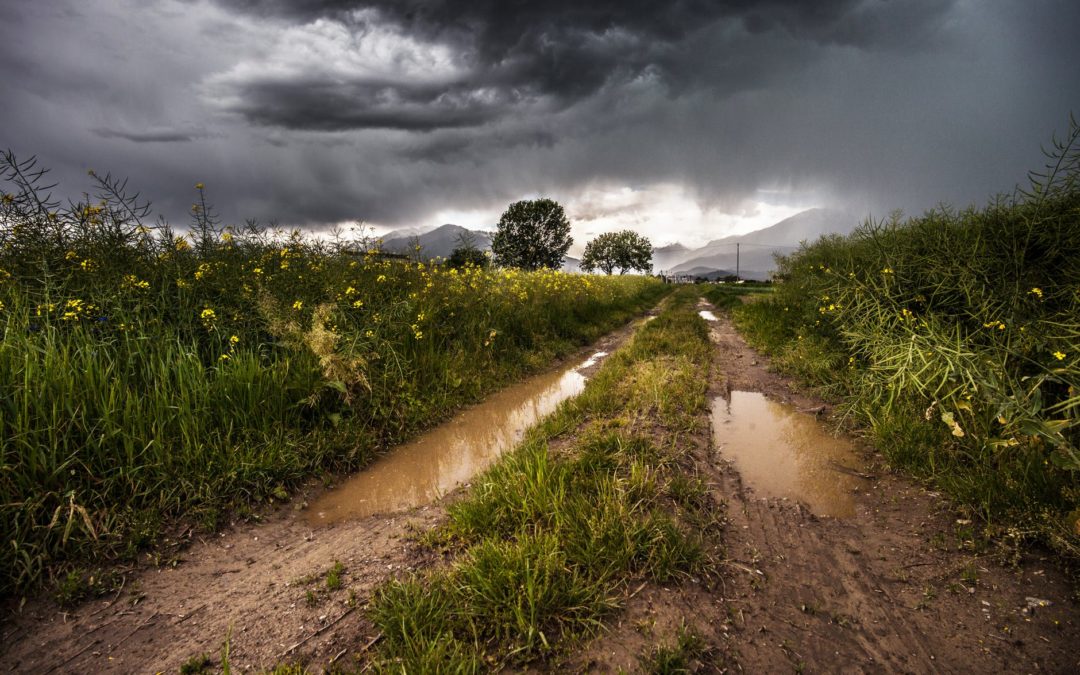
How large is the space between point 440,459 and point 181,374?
2739 mm

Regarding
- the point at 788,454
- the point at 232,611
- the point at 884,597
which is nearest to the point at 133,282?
the point at 232,611

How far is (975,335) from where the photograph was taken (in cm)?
385

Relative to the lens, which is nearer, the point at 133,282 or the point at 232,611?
the point at 232,611

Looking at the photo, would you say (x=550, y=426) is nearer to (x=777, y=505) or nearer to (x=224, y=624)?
(x=777, y=505)

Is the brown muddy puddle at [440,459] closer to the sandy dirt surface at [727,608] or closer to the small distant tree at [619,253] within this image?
the sandy dirt surface at [727,608]

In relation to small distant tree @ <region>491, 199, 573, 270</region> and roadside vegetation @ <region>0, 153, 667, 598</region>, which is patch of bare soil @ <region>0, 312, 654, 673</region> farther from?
small distant tree @ <region>491, 199, 573, 270</region>

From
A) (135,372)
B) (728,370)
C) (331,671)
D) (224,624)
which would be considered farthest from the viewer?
(728,370)

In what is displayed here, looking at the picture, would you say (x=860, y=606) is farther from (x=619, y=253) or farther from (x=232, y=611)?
(x=619, y=253)

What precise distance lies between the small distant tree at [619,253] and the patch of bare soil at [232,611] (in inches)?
3262

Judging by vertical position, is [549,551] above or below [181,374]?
below

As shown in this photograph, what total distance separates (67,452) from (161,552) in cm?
113

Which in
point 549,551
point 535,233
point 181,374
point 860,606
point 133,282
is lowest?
point 860,606

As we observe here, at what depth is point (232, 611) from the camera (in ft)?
8.52

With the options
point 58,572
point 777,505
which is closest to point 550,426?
point 777,505
